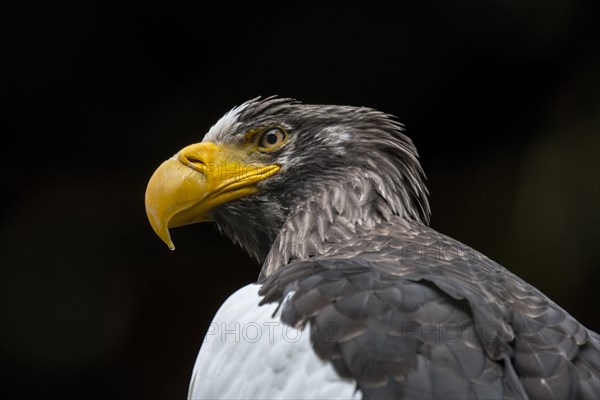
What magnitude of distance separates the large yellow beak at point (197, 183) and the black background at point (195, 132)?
6.68ft

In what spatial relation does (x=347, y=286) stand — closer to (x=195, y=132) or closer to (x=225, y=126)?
(x=225, y=126)

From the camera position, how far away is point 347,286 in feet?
→ 6.92

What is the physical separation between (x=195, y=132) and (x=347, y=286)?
3136 mm

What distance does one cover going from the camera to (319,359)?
1994 mm

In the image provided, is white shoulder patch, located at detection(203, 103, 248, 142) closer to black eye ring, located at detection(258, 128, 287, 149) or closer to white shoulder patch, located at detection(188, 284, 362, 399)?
black eye ring, located at detection(258, 128, 287, 149)

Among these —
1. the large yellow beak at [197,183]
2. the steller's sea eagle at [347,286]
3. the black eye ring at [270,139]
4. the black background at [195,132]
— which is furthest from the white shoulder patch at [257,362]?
the black background at [195,132]

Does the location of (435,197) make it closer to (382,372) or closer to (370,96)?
(370,96)

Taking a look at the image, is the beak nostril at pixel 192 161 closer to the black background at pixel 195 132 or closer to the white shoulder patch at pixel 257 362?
the white shoulder patch at pixel 257 362

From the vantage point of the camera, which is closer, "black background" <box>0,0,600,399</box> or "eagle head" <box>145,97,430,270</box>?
"eagle head" <box>145,97,430,270</box>

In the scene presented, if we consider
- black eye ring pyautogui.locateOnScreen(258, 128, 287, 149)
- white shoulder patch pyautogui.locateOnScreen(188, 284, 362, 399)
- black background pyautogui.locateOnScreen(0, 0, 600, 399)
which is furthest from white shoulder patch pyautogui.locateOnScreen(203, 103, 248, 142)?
black background pyautogui.locateOnScreen(0, 0, 600, 399)

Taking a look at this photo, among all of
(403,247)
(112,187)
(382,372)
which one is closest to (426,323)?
(382,372)

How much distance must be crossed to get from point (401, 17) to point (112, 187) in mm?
1959

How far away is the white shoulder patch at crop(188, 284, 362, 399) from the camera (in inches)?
77.8

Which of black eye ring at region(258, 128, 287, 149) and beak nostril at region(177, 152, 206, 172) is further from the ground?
black eye ring at region(258, 128, 287, 149)
